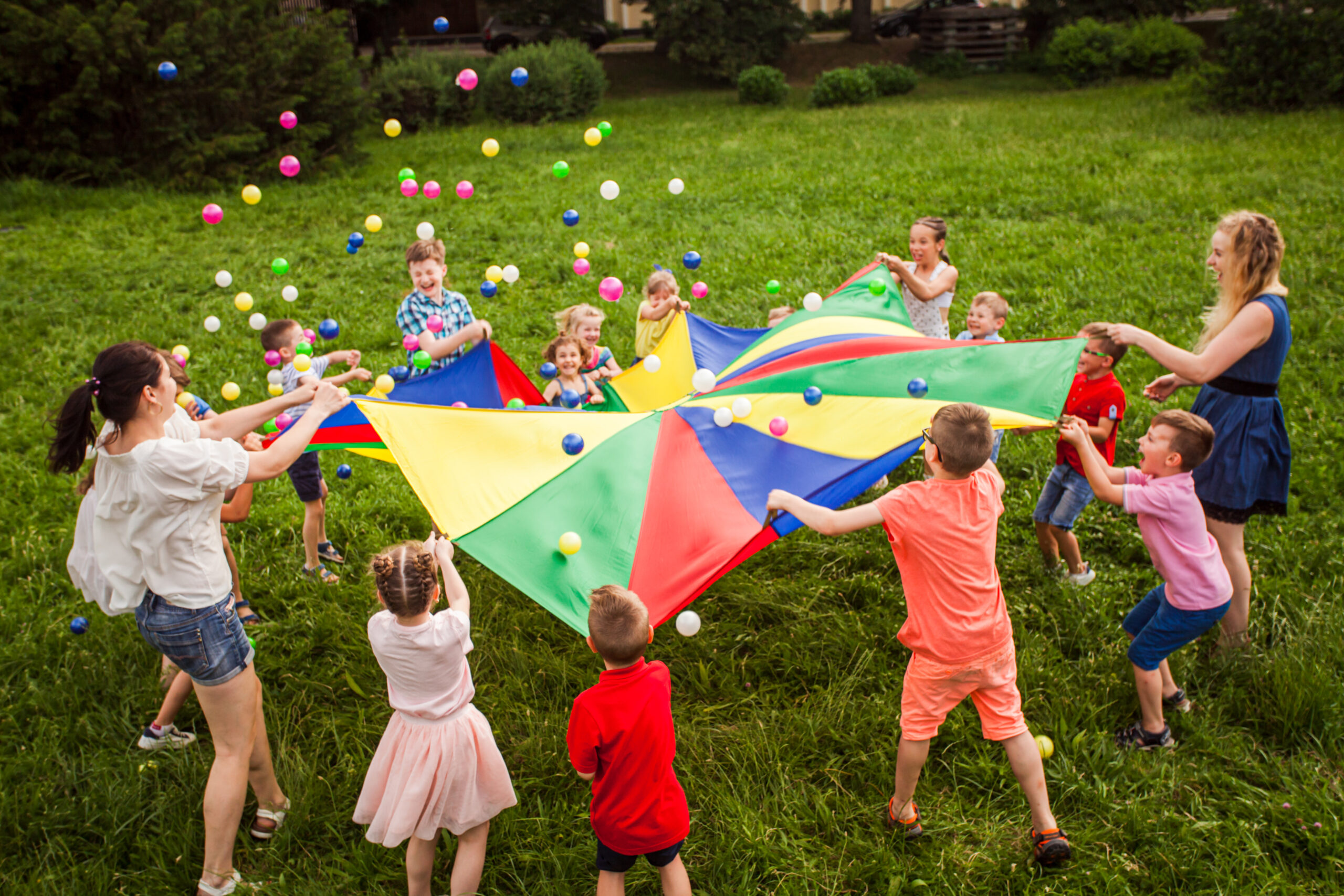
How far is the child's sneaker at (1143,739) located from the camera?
3.60 metres

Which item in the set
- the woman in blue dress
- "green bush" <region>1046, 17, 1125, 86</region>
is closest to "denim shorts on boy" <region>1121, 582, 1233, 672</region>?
the woman in blue dress

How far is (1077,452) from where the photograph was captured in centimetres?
419

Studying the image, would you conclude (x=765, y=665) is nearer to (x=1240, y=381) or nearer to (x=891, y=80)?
(x=1240, y=381)

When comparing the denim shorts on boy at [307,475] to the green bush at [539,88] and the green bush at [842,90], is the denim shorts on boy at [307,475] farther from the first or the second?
the green bush at [842,90]

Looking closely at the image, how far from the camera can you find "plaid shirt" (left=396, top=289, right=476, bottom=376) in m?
5.04

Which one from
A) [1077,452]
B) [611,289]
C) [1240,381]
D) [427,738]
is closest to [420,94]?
[611,289]

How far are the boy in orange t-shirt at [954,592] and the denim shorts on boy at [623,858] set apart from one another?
922 millimetres

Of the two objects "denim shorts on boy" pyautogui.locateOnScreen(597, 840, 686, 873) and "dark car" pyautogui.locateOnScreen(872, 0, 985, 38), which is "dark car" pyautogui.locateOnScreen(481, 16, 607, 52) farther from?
"denim shorts on boy" pyautogui.locateOnScreen(597, 840, 686, 873)

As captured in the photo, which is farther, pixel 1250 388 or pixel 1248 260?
pixel 1250 388

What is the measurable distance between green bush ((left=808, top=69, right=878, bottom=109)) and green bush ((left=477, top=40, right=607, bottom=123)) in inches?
183

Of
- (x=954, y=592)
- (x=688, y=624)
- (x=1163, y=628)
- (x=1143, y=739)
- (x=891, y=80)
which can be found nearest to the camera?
(x=954, y=592)

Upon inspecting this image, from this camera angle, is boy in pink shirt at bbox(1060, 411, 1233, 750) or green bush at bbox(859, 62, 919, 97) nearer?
boy in pink shirt at bbox(1060, 411, 1233, 750)

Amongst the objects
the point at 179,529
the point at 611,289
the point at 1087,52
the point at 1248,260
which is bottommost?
the point at 179,529

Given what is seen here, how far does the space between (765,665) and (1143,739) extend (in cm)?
159
